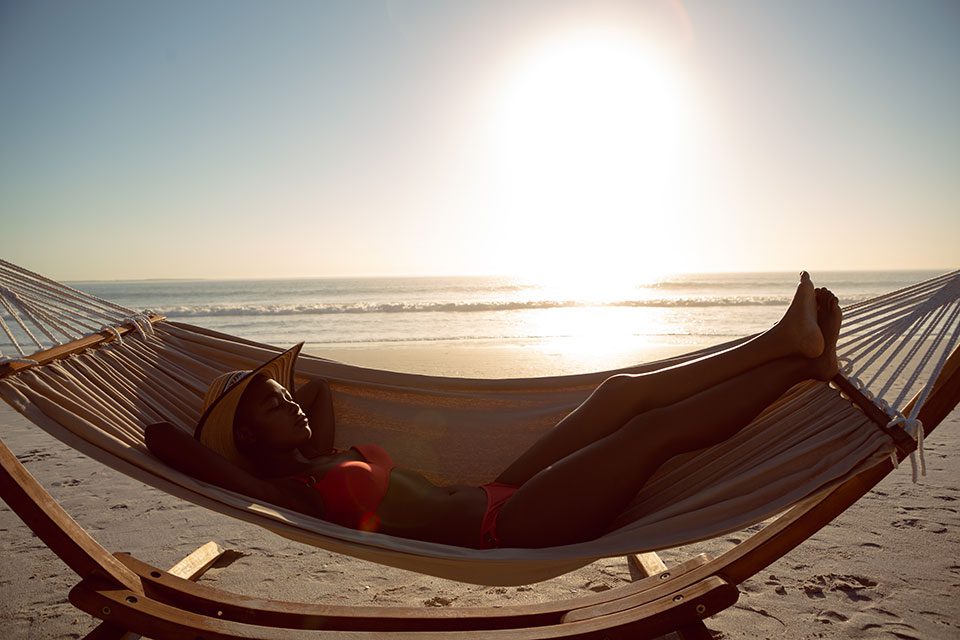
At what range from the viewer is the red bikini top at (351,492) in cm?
156

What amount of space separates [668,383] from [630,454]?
0.74 feet

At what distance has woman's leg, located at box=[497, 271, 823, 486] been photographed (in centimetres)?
146

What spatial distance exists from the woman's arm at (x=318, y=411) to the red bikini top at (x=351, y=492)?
0.27 meters

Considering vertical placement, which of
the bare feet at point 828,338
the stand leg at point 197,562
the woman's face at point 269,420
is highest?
the bare feet at point 828,338

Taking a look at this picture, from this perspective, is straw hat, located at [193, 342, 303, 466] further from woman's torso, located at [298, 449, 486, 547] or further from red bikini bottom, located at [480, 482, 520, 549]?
red bikini bottom, located at [480, 482, 520, 549]

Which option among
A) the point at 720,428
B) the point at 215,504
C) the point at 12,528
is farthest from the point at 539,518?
the point at 12,528

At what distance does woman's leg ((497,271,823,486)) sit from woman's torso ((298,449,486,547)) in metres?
0.16

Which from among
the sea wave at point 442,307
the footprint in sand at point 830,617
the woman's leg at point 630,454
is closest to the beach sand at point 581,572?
the footprint in sand at point 830,617

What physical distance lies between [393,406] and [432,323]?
9647 millimetres

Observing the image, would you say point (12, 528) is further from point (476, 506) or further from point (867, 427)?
point (867, 427)

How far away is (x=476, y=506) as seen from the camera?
61.8 inches

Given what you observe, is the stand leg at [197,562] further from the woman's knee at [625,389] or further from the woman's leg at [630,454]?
the woman's knee at [625,389]

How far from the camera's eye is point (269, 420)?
5.15ft

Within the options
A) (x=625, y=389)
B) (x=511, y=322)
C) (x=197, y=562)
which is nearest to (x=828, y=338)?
(x=625, y=389)
